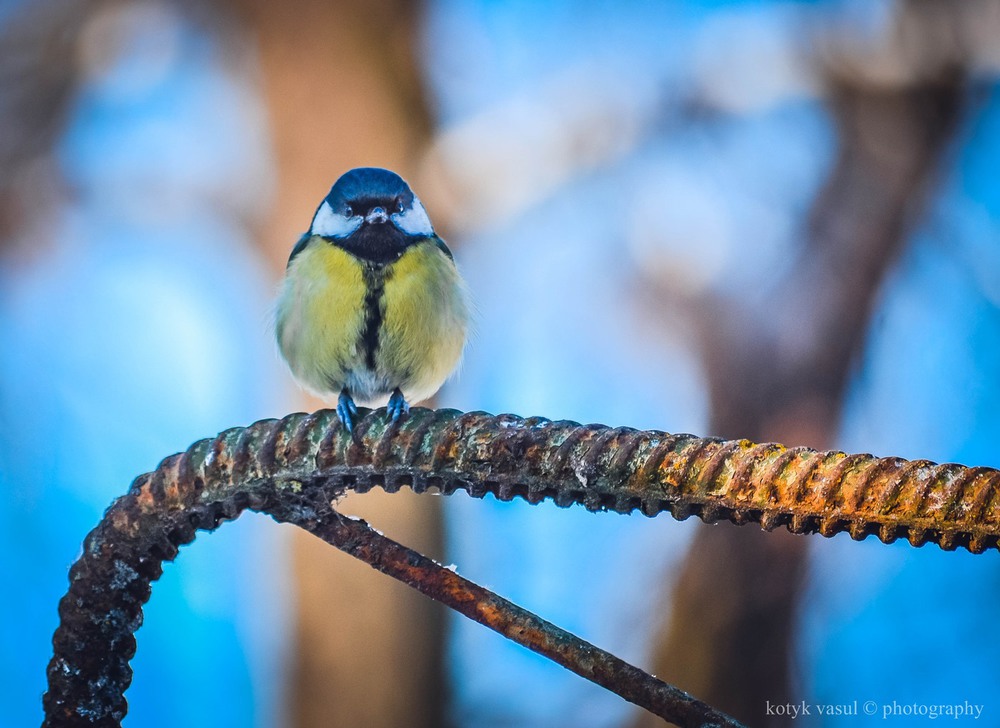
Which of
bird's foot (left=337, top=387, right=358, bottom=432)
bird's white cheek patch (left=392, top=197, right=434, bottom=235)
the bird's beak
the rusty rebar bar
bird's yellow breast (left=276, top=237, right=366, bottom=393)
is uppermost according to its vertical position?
bird's white cheek patch (left=392, top=197, right=434, bottom=235)

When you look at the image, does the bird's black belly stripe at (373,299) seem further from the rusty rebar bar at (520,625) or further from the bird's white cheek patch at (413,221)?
the rusty rebar bar at (520,625)

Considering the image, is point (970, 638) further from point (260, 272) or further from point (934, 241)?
point (260, 272)

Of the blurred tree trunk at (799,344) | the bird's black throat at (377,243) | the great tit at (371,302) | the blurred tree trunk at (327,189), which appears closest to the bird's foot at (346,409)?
the great tit at (371,302)

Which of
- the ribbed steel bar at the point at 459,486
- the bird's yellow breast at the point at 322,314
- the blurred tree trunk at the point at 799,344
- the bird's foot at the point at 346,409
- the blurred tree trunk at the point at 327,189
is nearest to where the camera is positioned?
the ribbed steel bar at the point at 459,486

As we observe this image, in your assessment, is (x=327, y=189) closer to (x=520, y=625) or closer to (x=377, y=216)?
(x=377, y=216)

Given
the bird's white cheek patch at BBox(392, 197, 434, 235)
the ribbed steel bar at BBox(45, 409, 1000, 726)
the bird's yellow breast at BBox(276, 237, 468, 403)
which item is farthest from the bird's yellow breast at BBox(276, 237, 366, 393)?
the ribbed steel bar at BBox(45, 409, 1000, 726)

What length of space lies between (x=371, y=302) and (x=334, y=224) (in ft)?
0.62

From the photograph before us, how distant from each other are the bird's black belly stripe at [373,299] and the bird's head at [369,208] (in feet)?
0.23

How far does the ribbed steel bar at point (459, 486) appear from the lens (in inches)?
24.6

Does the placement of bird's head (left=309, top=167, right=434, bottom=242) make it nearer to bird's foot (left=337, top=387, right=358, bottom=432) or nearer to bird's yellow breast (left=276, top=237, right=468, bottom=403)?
bird's yellow breast (left=276, top=237, right=468, bottom=403)

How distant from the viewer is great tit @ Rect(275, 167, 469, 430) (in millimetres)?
1681

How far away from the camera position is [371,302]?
168 cm

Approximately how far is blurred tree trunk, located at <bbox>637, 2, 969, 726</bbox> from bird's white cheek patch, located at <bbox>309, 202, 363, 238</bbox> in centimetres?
114

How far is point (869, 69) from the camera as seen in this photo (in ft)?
8.81
